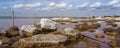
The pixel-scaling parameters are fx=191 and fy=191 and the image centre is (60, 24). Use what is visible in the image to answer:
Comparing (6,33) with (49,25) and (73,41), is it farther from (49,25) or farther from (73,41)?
(73,41)

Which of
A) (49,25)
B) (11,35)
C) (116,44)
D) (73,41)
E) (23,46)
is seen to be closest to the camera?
(23,46)

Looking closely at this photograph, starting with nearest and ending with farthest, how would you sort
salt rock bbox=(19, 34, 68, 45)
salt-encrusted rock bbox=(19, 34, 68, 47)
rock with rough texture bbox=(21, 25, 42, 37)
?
salt-encrusted rock bbox=(19, 34, 68, 47)
salt rock bbox=(19, 34, 68, 45)
rock with rough texture bbox=(21, 25, 42, 37)

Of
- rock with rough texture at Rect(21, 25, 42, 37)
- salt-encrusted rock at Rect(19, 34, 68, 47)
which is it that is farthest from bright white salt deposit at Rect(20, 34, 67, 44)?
rock with rough texture at Rect(21, 25, 42, 37)

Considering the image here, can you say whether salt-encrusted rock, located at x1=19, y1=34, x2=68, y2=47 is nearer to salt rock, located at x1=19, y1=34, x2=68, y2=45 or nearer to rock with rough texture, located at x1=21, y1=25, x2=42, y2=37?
salt rock, located at x1=19, y1=34, x2=68, y2=45

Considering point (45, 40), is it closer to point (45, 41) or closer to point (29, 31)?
point (45, 41)

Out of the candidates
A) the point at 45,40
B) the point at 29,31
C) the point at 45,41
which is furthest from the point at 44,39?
the point at 29,31

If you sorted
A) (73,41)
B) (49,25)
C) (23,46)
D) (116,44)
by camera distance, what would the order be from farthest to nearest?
(49,25) < (73,41) < (116,44) < (23,46)

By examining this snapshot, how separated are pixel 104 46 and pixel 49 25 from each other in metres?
12.3

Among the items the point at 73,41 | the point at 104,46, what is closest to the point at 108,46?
the point at 104,46

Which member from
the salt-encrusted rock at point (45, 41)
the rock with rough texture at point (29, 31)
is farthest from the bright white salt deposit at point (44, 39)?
the rock with rough texture at point (29, 31)

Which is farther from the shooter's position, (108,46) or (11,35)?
(11,35)

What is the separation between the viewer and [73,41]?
869 inches

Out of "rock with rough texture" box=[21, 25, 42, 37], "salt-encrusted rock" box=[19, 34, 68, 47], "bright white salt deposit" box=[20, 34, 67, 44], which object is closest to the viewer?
"salt-encrusted rock" box=[19, 34, 68, 47]

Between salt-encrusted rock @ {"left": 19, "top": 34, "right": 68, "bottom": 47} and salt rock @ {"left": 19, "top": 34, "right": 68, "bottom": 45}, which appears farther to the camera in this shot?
salt rock @ {"left": 19, "top": 34, "right": 68, "bottom": 45}
